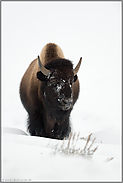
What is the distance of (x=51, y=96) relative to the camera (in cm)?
434

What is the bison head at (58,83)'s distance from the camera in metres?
3.97

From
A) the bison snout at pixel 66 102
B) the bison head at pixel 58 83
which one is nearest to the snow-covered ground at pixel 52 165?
the bison snout at pixel 66 102

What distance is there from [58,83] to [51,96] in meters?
0.38

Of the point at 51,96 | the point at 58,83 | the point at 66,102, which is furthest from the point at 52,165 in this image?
the point at 51,96

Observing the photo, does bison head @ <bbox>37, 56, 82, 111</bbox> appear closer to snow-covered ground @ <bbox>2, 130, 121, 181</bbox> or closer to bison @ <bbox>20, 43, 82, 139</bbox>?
bison @ <bbox>20, 43, 82, 139</bbox>

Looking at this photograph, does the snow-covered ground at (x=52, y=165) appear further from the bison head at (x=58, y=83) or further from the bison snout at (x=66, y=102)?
the bison head at (x=58, y=83)

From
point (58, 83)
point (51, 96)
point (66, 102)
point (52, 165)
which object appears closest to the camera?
point (52, 165)

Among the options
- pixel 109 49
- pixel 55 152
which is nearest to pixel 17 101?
pixel 55 152

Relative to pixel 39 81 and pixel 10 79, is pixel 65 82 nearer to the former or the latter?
pixel 39 81

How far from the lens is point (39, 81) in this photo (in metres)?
4.98

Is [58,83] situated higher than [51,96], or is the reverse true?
[58,83]

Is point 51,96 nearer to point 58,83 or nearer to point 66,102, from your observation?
point 58,83

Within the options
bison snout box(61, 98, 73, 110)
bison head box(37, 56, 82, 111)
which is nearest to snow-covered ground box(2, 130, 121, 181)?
bison snout box(61, 98, 73, 110)

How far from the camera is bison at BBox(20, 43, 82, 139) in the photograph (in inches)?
162
